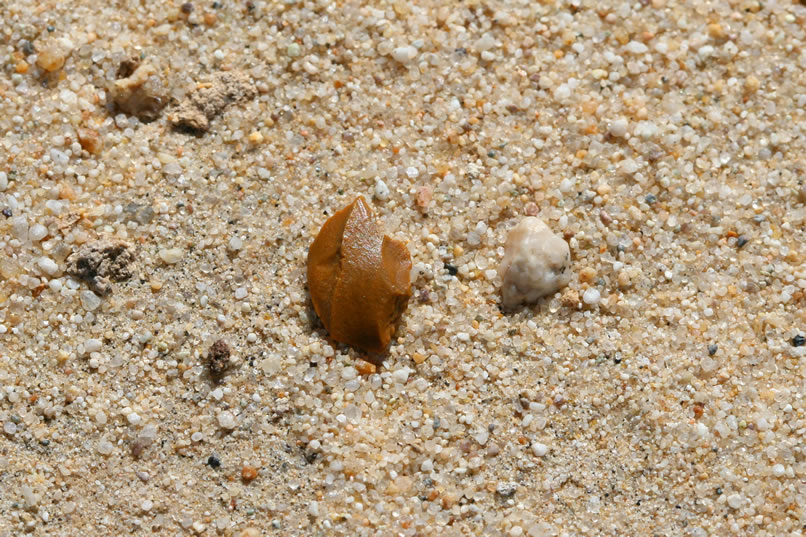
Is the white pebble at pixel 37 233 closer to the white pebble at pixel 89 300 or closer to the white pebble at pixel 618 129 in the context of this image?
the white pebble at pixel 89 300

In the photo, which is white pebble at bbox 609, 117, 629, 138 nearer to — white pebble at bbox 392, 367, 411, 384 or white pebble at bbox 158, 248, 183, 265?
white pebble at bbox 392, 367, 411, 384

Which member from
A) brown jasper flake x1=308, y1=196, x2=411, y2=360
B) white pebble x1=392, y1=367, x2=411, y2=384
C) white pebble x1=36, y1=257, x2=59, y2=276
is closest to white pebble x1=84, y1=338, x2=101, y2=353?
white pebble x1=36, y1=257, x2=59, y2=276

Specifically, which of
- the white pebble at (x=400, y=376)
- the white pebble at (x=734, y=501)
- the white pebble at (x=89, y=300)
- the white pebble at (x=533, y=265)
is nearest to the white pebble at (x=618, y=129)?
the white pebble at (x=533, y=265)

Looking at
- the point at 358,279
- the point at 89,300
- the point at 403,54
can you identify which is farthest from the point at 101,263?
the point at 403,54

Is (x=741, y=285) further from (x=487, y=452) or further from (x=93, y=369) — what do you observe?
(x=93, y=369)

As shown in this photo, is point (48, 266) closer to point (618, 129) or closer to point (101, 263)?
point (101, 263)
